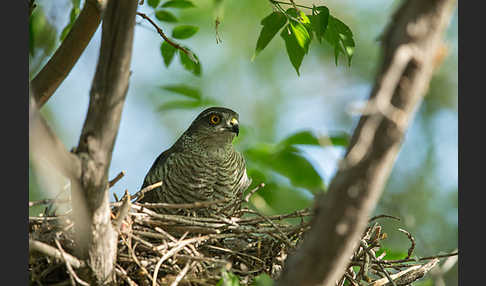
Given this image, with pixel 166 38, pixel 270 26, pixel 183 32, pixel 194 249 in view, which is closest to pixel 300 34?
pixel 270 26

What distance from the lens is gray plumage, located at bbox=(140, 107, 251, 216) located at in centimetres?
474

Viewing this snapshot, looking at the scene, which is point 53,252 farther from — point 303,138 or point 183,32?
point 303,138

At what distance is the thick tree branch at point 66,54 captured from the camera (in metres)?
3.77

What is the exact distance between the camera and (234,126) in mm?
4980

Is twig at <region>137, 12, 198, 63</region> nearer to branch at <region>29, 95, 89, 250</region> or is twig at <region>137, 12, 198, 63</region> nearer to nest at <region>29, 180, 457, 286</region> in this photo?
nest at <region>29, 180, 457, 286</region>

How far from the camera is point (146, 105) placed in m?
11.1

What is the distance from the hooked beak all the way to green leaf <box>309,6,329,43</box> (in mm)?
1850

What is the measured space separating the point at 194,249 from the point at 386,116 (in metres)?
2.18

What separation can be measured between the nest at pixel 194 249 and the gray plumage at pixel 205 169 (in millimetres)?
545

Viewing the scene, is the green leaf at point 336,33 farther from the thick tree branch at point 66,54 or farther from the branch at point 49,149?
the branch at point 49,149

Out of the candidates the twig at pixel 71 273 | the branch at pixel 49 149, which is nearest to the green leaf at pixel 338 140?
the twig at pixel 71 273

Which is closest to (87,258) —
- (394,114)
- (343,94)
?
(394,114)

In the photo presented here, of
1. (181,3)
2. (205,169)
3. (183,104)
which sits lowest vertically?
(205,169)

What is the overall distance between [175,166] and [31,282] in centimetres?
186
